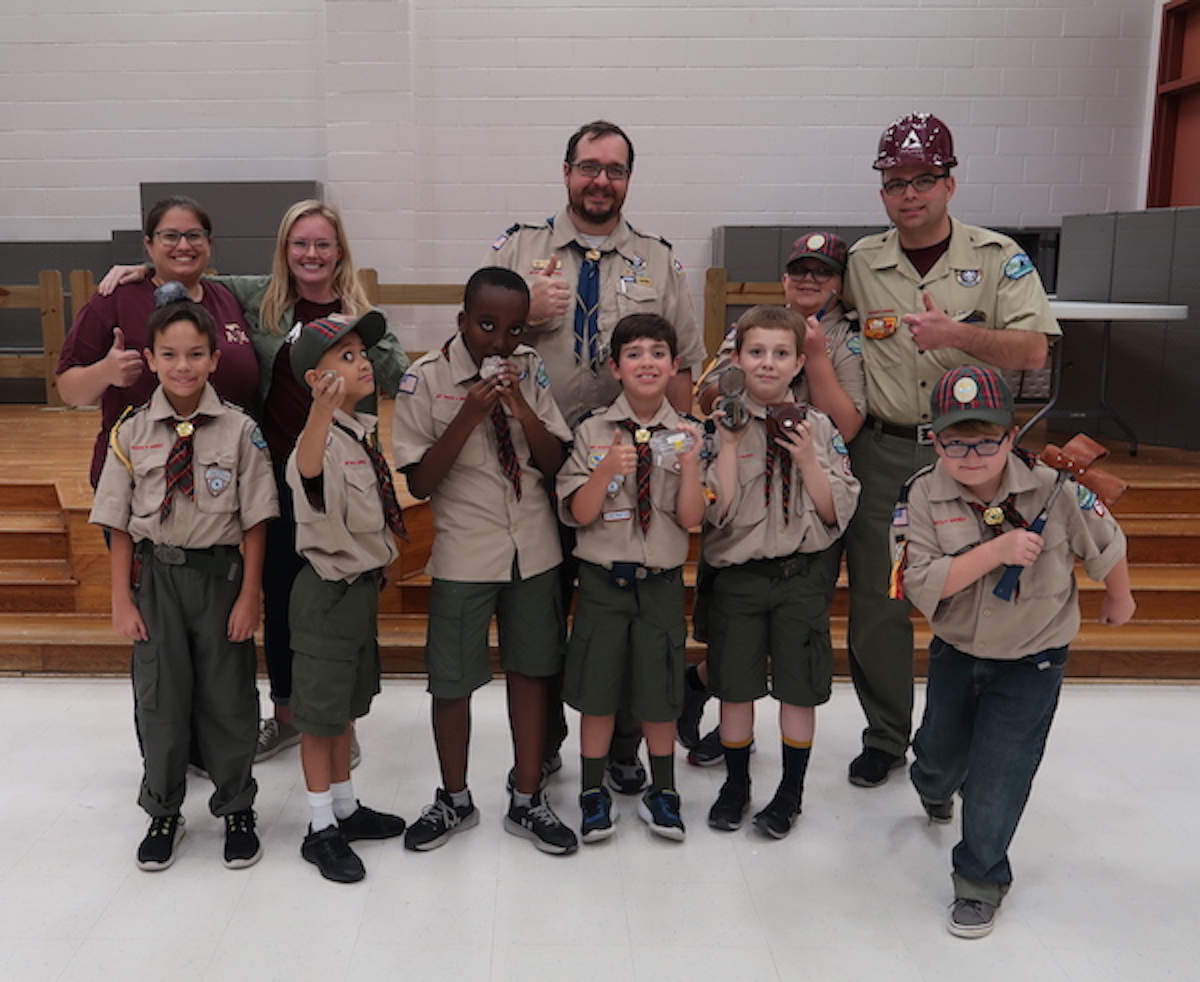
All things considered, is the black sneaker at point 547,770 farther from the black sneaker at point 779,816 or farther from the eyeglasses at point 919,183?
the eyeglasses at point 919,183

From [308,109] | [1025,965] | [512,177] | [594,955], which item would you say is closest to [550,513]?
[594,955]

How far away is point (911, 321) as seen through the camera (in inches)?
97.3

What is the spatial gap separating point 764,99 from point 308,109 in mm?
2975

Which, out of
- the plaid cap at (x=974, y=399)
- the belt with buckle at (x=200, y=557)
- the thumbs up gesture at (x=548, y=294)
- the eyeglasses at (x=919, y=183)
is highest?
the eyeglasses at (x=919, y=183)

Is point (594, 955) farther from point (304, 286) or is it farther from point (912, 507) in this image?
point (304, 286)

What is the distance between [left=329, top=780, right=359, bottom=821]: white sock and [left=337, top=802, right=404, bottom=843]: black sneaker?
0.01 meters

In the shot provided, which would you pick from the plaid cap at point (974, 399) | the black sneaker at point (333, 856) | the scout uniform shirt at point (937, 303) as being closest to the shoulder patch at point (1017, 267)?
the scout uniform shirt at point (937, 303)

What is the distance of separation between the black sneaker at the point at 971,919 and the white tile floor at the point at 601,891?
22 millimetres

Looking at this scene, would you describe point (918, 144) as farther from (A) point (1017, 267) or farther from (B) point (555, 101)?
(B) point (555, 101)

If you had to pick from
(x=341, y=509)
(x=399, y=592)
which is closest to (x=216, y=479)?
(x=341, y=509)

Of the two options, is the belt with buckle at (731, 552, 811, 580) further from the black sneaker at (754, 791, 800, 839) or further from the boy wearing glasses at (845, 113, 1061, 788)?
the black sneaker at (754, 791, 800, 839)

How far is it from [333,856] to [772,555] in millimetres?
1178

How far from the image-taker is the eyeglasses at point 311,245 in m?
2.57

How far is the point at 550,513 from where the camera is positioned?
2.53 m
